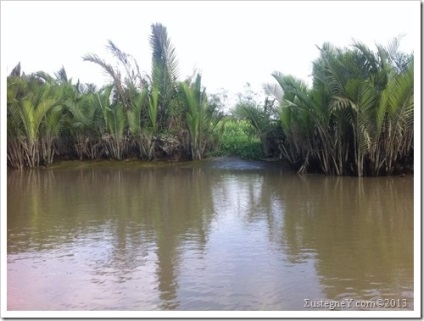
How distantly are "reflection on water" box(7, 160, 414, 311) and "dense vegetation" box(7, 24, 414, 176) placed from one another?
1393 mm

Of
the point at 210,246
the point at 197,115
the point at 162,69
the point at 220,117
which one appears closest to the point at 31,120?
the point at 162,69


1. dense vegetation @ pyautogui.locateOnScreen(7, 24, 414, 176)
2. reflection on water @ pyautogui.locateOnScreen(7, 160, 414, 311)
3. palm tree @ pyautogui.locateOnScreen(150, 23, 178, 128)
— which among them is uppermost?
palm tree @ pyautogui.locateOnScreen(150, 23, 178, 128)

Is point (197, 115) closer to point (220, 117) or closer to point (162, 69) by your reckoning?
point (220, 117)

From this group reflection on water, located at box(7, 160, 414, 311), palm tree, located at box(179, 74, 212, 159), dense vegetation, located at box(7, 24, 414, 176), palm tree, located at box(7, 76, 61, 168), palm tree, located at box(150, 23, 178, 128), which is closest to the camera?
reflection on water, located at box(7, 160, 414, 311)

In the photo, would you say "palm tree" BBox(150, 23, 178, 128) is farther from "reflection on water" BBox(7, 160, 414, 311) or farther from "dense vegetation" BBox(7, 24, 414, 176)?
"reflection on water" BBox(7, 160, 414, 311)

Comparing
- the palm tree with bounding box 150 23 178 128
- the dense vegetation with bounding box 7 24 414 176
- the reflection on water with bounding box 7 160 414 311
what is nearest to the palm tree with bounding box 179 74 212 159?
the dense vegetation with bounding box 7 24 414 176

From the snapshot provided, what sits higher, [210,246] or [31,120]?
[31,120]

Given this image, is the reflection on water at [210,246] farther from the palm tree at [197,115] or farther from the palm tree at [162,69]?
the palm tree at [162,69]

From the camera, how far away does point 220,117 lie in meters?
16.9

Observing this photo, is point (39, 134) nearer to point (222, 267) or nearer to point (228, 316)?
point (222, 267)

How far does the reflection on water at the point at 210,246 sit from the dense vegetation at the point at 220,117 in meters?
1.39

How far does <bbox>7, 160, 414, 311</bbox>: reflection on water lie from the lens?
4.52 meters

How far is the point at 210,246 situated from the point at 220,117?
11.1 m

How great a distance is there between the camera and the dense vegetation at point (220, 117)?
11.3 metres
